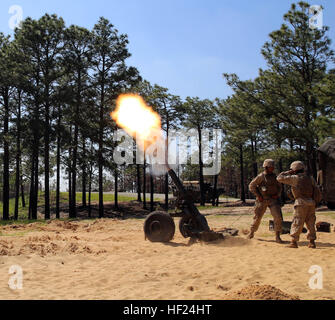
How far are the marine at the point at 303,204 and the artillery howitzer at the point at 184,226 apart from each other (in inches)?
89.2

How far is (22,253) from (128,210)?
25592 millimetres

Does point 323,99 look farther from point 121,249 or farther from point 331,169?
point 121,249

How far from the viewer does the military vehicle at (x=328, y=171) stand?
10125 millimetres

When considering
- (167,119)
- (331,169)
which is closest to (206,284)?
(331,169)

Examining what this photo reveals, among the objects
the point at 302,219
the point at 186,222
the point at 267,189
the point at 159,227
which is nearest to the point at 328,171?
the point at 267,189

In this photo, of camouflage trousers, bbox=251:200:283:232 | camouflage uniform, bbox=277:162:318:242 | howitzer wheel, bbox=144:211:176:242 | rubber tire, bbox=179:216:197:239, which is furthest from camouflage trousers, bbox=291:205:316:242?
howitzer wheel, bbox=144:211:176:242

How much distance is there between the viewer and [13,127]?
2455cm

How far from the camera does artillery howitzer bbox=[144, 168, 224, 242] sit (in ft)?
33.8

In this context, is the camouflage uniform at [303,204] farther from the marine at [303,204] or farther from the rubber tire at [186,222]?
the rubber tire at [186,222]

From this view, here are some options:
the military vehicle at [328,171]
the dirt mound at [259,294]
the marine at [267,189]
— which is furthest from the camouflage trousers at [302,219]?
the dirt mound at [259,294]

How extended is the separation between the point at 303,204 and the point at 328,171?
199cm

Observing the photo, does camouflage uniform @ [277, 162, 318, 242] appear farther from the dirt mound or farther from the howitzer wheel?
the dirt mound

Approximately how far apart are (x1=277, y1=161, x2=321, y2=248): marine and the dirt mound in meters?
4.21

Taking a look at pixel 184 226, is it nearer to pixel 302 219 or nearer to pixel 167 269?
pixel 302 219
